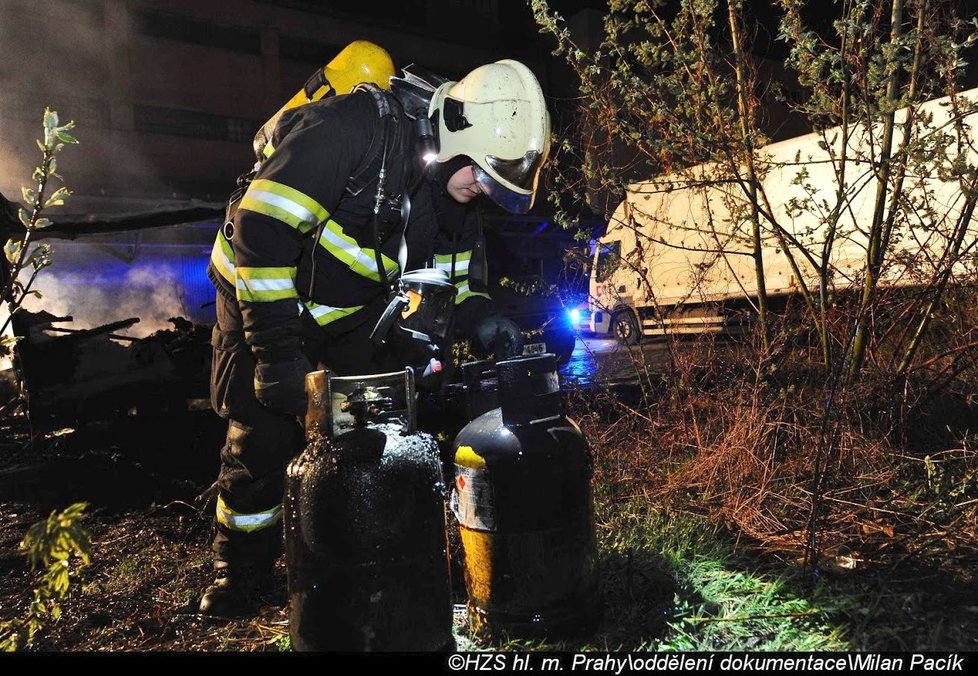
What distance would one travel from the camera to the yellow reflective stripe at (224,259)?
98.0 inches

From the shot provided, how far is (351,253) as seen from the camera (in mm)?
2496

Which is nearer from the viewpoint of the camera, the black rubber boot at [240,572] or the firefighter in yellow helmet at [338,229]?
the firefighter in yellow helmet at [338,229]

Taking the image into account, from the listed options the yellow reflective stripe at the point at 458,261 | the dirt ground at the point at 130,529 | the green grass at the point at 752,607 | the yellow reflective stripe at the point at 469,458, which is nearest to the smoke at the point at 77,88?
the dirt ground at the point at 130,529

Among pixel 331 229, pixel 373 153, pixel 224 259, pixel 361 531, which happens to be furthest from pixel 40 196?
pixel 361 531

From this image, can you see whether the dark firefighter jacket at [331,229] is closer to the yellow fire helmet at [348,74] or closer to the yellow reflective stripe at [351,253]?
the yellow reflective stripe at [351,253]

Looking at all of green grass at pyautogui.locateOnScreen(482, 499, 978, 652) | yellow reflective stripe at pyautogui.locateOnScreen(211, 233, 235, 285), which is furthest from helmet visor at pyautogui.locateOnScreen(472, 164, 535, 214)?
green grass at pyautogui.locateOnScreen(482, 499, 978, 652)

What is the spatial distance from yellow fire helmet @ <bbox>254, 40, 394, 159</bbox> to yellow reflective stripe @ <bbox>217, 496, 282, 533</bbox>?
153 centimetres

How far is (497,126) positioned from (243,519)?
1900mm

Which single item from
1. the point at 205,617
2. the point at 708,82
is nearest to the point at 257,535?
the point at 205,617

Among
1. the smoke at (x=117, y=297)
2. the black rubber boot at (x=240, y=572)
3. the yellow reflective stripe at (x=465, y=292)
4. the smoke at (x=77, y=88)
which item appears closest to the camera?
the black rubber boot at (x=240, y=572)

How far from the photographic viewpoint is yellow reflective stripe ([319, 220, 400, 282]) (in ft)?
7.98

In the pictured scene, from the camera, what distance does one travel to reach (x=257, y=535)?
2463 mm

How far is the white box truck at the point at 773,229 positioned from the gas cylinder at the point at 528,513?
1.77 metres

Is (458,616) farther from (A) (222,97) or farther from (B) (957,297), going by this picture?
(A) (222,97)
